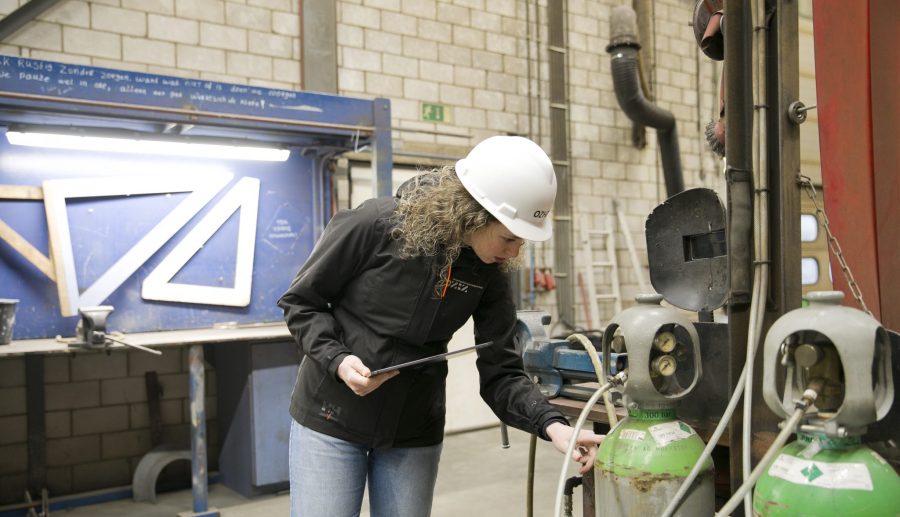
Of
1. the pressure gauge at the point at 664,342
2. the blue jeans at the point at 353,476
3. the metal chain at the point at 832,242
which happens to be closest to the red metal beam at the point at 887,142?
the metal chain at the point at 832,242

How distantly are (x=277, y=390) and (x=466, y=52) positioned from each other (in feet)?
9.47

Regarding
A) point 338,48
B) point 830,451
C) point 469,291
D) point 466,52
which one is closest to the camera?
point 830,451

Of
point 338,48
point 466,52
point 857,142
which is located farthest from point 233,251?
point 857,142

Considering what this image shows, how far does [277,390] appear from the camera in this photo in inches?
142

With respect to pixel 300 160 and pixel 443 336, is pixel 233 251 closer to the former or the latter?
pixel 300 160

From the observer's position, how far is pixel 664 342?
1399 mm

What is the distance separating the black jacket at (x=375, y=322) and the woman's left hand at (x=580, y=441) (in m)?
0.04

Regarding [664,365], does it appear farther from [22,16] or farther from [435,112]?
[435,112]

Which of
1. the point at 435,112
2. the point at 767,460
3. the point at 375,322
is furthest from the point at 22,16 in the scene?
the point at 767,460

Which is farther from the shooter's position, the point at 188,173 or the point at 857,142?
the point at 188,173

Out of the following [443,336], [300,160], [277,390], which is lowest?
[277,390]

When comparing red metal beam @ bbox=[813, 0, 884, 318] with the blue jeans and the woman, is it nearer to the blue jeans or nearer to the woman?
the woman

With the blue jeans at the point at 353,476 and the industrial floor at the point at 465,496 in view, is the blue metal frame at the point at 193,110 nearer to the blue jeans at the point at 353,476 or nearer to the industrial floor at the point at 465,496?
the industrial floor at the point at 465,496

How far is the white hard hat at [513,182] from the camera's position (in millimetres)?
1490
